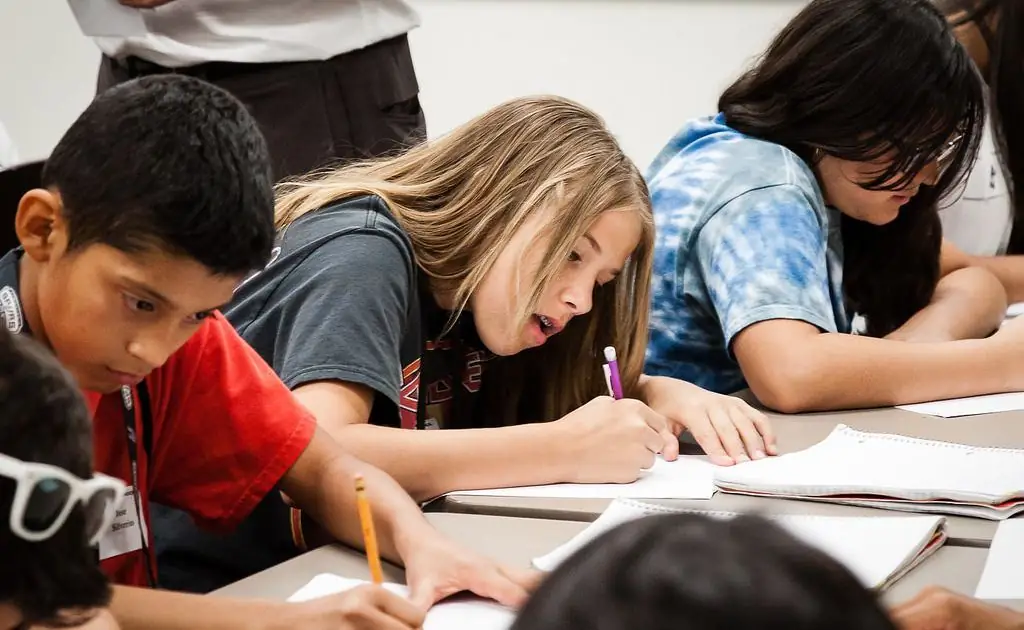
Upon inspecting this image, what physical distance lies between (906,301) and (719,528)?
1.84 metres

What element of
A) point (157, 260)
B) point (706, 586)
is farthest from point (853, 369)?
point (706, 586)

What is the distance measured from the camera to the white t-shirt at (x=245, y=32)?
2.09 metres

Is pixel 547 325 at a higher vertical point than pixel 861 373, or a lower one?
higher

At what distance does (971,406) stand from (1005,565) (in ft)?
1.93

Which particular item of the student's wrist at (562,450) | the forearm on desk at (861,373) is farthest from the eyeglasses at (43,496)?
the forearm on desk at (861,373)

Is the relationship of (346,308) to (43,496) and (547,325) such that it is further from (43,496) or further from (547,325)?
(43,496)

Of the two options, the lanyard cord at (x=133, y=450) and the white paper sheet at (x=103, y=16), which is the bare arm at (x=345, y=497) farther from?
the white paper sheet at (x=103, y=16)

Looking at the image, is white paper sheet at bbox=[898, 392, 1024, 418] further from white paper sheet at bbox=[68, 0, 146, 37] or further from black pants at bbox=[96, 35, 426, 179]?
white paper sheet at bbox=[68, 0, 146, 37]

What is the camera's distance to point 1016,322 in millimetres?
1782

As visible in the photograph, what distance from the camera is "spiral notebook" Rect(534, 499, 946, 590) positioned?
3.42 ft

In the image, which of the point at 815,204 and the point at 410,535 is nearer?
the point at 410,535

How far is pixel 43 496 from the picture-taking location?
63 cm

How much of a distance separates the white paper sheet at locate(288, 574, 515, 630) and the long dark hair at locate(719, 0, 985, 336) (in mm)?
1058

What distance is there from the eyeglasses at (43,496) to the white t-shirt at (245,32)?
156 cm
